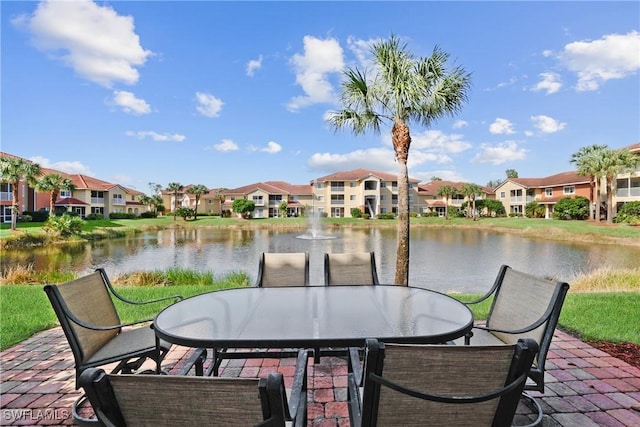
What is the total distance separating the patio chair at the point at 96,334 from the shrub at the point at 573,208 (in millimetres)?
39993

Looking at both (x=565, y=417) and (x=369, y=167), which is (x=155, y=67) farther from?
(x=369, y=167)

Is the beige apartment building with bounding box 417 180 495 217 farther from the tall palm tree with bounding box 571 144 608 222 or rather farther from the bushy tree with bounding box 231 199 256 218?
the bushy tree with bounding box 231 199 256 218

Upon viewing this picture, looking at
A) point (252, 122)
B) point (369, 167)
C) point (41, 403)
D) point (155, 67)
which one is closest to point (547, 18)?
point (41, 403)

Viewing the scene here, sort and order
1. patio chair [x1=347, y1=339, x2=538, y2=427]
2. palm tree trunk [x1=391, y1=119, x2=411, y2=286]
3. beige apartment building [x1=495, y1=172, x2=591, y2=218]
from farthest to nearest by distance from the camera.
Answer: beige apartment building [x1=495, y1=172, x2=591, y2=218] → palm tree trunk [x1=391, y1=119, x2=411, y2=286] → patio chair [x1=347, y1=339, x2=538, y2=427]

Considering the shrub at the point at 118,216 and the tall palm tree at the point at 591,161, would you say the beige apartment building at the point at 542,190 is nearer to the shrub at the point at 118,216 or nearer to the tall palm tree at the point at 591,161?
the tall palm tree at the point at 591,161

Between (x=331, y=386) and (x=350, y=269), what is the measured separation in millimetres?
1490

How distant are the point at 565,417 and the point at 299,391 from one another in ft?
6.47

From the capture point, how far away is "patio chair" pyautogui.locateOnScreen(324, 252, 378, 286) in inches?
150

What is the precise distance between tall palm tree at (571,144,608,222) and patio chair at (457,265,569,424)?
3446 cm

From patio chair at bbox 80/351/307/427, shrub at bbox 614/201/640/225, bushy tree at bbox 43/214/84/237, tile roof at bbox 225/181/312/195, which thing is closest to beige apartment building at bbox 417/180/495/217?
tile roof at bbox 225/181/312/195

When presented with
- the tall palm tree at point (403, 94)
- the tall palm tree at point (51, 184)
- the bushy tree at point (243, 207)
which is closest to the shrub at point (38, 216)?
the tall palm tree at point (51, 184)

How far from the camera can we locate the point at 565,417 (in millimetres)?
2176

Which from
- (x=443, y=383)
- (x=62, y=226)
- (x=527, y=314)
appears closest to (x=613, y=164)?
(x=527, y=314)

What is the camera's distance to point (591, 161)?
93.1 ft
